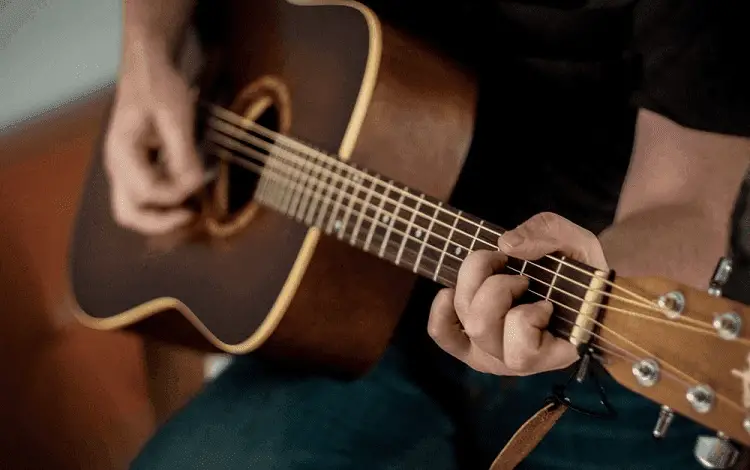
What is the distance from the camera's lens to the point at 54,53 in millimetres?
1243

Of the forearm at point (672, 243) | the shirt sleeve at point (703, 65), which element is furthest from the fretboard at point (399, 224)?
the shirt sleeve at point (703, 65)

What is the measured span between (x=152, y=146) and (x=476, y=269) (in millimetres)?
554

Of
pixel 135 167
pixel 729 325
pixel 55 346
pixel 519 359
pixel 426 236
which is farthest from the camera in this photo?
pixel 55 346

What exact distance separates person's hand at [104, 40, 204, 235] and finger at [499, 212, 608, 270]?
1.55 feet

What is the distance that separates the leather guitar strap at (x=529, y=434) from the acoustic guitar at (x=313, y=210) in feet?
0.40

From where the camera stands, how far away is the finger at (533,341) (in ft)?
1.76

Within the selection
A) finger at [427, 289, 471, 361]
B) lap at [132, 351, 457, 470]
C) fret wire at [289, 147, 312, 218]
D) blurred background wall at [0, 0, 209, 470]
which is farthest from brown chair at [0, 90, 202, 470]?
finger at [427, 289, 471, 361]

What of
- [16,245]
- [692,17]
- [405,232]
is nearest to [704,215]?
[692,17]

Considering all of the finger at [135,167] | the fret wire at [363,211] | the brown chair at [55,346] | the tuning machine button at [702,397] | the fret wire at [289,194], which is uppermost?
the tuning machine button at [702,397]

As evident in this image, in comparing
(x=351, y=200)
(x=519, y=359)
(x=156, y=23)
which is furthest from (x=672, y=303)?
(x=156, y=23)

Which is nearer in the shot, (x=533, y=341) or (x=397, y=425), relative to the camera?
(x=533, y=341)

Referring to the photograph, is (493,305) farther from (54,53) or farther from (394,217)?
(54,53)

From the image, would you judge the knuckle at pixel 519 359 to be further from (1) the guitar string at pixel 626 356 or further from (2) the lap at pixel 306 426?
(2) the lap at pixel 306 426

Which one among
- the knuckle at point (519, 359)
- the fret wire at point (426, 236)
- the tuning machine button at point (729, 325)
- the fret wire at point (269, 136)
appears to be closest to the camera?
the tuning machine button at point (729, 325)
